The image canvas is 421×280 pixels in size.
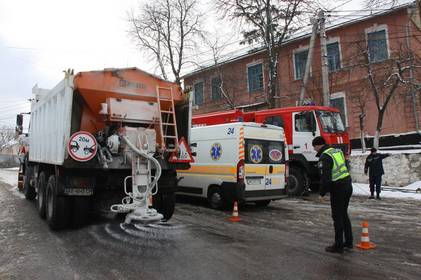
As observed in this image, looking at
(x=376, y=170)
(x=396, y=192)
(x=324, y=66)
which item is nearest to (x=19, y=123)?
(x=324, y=66)

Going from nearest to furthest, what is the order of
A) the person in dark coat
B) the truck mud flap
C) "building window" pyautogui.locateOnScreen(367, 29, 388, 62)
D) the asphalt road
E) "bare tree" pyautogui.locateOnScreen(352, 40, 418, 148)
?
the asphalt road
the truck mud flap
the person in dark coat
"bare tree" pyautogui.locateOnScreen(352, 40, 418, 148)
"building window" pyautogui.locateOnScreen(367, 29, 388, 62)

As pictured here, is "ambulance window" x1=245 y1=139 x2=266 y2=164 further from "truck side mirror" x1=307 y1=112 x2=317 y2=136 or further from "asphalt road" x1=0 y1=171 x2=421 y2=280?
"truck side mirror" x1=307 y1=112 x2=317 y2=136

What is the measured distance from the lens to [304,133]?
43.7ft

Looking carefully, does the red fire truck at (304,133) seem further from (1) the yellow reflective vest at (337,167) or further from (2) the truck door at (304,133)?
(1) the yellow reflective vest at (337,167)

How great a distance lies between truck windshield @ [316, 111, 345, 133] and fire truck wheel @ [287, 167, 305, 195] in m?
1.71

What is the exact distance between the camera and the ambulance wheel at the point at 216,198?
10.1m

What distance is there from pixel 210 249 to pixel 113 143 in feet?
8.20

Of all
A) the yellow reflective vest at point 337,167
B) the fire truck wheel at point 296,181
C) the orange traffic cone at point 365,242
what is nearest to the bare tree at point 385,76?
the fire truck wheel at point 296,181

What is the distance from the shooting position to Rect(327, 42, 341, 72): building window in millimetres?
25598

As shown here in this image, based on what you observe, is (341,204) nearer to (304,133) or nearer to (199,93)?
(304,133)

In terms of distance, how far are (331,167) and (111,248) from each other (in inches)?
142

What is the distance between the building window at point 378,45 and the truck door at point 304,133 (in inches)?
485

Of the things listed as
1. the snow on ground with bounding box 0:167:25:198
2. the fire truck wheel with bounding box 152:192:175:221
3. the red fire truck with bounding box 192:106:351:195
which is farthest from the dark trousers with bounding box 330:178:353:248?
the snow on ground with bounding box 0:167:25:198

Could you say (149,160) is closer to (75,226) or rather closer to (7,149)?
(75,226)
